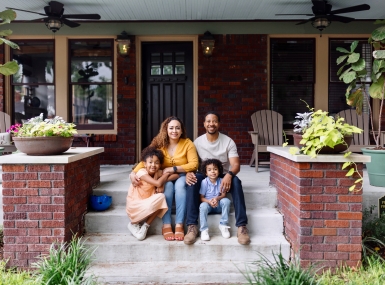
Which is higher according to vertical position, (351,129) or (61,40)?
(61,40)

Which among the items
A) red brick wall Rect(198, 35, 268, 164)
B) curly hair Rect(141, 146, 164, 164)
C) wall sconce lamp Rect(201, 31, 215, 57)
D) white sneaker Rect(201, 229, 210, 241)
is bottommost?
white sneaker Rect(201, 229, 210, 241)

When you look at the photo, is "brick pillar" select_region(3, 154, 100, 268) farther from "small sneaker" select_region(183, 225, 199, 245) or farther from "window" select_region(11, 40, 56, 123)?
"window" select_region(11, 40, 56, 123)

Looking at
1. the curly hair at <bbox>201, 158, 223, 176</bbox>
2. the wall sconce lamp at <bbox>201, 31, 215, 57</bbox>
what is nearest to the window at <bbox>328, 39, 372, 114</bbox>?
the wall sconce lamp at <bbox>201, 31, 215, 57</bbox>

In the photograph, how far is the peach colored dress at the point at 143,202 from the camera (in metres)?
3.28

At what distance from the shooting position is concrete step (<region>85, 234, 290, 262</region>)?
3164 millimetres

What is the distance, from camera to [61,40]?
20.8 feet

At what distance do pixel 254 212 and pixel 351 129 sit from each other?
1200 mm

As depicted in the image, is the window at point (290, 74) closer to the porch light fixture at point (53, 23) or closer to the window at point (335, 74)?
the window at point (335, 74)

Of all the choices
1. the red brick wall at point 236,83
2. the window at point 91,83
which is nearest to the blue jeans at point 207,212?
the red brick wall at point 236,83

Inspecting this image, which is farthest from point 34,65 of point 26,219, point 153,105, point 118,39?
point 26,219

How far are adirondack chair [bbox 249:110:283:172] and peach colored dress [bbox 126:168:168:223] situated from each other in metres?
2.83

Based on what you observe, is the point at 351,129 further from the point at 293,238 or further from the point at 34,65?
the point at 34,65

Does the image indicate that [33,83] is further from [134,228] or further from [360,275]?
[360,275]

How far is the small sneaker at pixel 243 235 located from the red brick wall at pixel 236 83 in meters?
3.09
